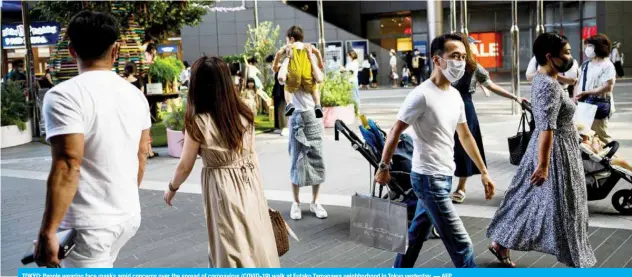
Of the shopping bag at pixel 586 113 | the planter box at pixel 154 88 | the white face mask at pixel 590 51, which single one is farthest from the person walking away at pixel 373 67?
the shopping bag at pixel 586 113

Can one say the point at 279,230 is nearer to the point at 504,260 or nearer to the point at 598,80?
the point at 504,260

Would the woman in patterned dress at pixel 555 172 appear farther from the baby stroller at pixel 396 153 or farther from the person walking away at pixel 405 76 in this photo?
the person walking away at pixel 405 76

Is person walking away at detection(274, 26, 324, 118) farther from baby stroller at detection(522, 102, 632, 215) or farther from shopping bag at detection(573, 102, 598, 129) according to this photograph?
shopping bag at detection(573, 102, 598, 129)

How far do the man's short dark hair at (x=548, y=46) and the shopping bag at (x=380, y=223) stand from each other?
4.91 ft

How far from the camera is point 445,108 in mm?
4207

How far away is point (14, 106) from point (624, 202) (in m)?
13.0

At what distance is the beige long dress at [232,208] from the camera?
3.75m

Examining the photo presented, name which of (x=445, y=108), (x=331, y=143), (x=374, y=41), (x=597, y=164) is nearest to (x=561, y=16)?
(x=374, y=41)

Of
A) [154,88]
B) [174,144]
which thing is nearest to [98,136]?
[174,144]

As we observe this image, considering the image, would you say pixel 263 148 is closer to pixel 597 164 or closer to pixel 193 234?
pixel 193 234

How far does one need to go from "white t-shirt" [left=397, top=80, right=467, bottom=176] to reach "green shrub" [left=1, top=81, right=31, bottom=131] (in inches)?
504

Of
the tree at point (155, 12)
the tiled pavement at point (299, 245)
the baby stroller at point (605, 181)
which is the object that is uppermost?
the tree at point (155, 12)

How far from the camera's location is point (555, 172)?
4629mm

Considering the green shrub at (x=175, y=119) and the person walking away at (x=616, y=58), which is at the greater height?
the person walking away at (x=616, y=58)
